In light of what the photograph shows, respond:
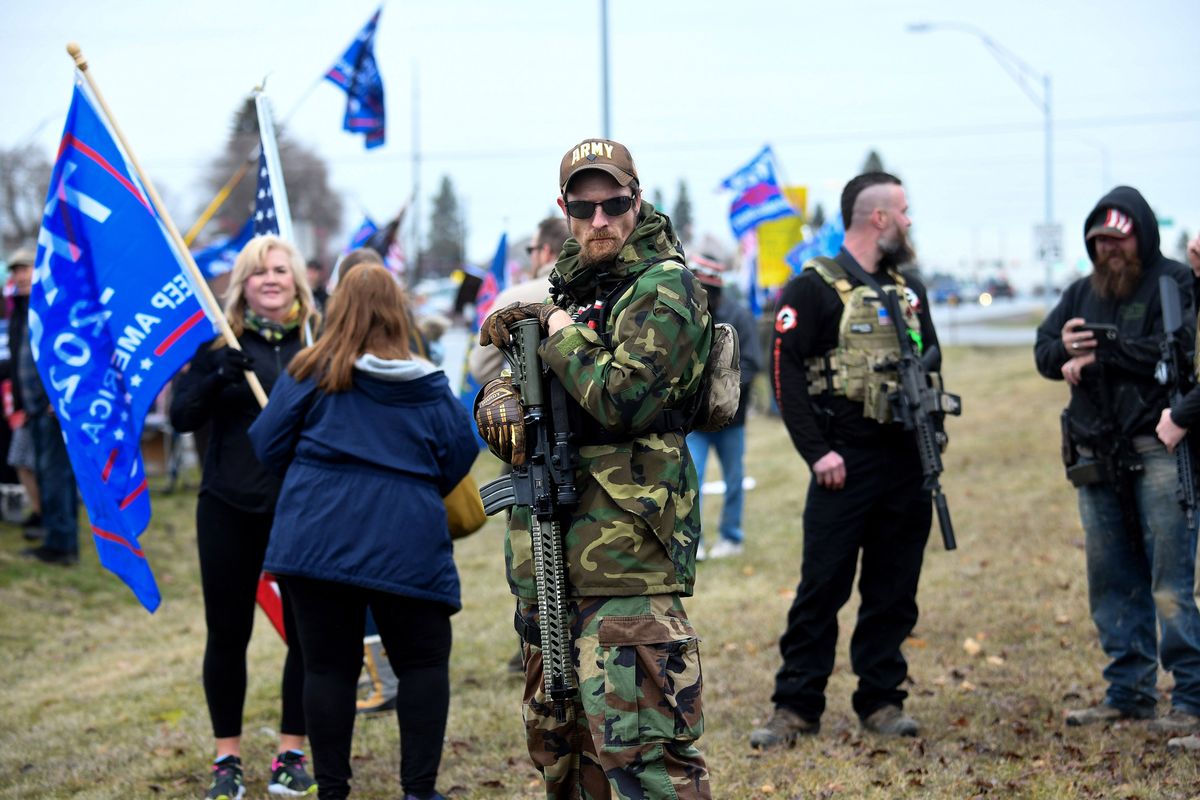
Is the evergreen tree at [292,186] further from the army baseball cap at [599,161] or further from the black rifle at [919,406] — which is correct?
the army baseball cap at [599,161]

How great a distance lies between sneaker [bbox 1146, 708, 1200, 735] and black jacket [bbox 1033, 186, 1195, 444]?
3.95 ft

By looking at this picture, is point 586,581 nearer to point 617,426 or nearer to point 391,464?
point 617,426

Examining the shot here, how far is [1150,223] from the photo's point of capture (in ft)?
18.1

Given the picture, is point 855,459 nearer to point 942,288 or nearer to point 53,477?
point 53,477

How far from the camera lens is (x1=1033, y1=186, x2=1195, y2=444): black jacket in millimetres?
5402

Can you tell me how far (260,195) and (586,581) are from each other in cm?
411

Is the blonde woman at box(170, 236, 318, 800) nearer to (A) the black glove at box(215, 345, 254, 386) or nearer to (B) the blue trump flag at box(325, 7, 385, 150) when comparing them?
(A) the black glove at box(215, 345, 254, 386)

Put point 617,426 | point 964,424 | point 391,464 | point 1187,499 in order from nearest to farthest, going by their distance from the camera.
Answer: point 617,426 → point 391,464 → point 1187,499 → point 964,424

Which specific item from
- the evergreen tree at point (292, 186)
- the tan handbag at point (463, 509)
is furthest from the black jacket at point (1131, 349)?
the evergreen tree at point (292, 186)

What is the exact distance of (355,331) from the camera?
4809 millimetres

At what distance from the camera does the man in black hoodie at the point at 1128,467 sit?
17.7 ft

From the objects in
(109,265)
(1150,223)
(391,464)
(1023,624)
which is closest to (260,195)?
(109,265)

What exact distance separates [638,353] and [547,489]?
1.60ft

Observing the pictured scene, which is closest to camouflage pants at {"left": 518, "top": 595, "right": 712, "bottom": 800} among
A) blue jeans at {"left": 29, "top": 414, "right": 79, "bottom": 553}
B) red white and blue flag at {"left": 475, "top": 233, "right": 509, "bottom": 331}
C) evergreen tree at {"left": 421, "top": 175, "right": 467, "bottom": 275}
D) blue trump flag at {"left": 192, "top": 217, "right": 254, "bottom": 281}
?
blue jeans at {"left": 29, "top": 414, "right": 79, "bottom": 553}
